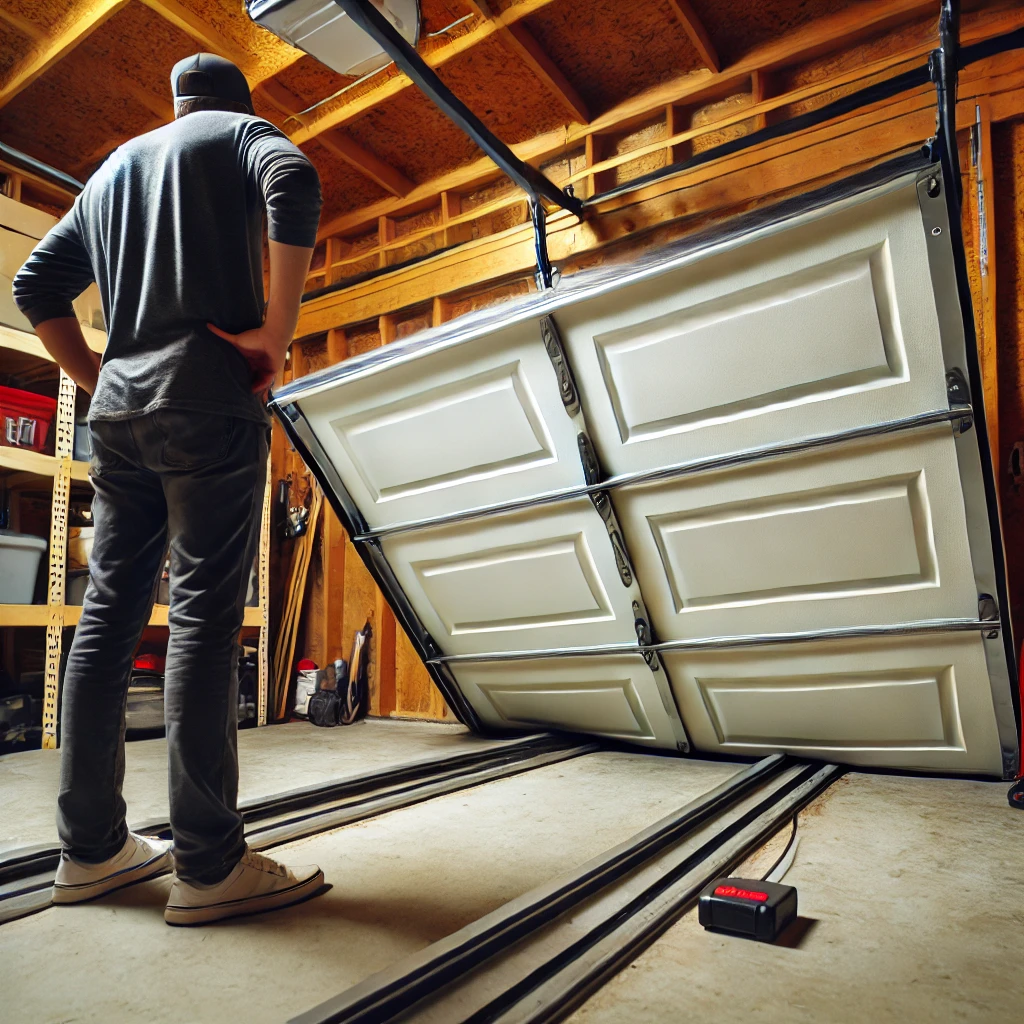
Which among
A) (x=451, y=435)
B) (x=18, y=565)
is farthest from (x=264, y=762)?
(x=451, y=435)

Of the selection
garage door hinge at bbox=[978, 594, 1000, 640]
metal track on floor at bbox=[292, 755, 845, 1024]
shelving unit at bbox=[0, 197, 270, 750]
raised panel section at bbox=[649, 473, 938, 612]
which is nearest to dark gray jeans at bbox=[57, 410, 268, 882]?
metal track on floor at bbox=[292, 755, 845, 1024]

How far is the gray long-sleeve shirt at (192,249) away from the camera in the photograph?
133 centimetres

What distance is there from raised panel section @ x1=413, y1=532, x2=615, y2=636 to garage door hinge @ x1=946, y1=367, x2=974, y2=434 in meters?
1.15

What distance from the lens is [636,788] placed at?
2480 mm

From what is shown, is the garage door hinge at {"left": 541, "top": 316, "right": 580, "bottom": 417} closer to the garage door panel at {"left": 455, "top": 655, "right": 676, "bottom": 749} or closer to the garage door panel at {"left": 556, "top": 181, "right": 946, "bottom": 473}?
the garage door panel at {"left": 556, "top": 181, "right": 946, "bottom": 473}

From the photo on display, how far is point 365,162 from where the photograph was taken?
422 cm

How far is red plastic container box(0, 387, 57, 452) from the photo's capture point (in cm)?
347

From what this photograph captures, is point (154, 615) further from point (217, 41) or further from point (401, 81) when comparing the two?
point (401, 81)

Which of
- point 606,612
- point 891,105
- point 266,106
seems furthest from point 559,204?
point 606,612

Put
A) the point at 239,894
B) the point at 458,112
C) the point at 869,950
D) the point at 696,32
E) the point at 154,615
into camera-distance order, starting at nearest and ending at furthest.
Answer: the point at 869,950 < the point at 239,894 < the point at 458,112 < the point at 696,32 < the point at 154,615

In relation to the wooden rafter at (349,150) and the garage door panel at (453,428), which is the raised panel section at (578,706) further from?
the wooden rafter at (349,150)

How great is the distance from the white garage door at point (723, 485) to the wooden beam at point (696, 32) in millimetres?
1728

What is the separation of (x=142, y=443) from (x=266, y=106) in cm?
319

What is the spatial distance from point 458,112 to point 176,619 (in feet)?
6.99
